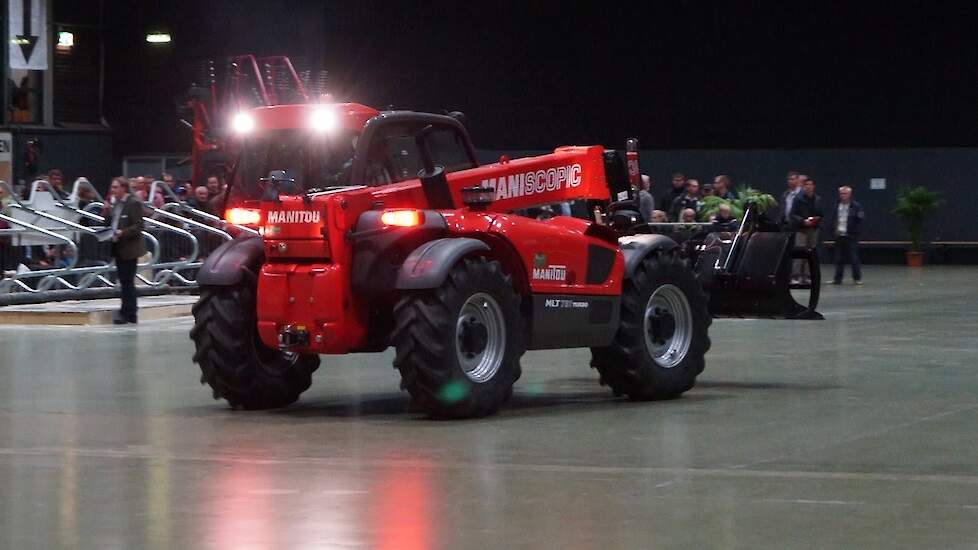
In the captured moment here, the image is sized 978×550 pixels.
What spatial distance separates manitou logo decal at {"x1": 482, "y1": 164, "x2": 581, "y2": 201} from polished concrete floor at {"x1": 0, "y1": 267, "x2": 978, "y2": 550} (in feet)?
5.40

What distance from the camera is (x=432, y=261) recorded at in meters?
13.0

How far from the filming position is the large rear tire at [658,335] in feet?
47.5

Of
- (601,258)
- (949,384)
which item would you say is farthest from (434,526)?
(949,384)

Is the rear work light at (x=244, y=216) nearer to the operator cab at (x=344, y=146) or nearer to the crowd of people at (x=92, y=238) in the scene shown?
the operator cab at (x=344, y=146)

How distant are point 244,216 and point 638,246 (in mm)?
3113

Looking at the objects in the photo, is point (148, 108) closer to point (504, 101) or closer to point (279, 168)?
point (504, 101)

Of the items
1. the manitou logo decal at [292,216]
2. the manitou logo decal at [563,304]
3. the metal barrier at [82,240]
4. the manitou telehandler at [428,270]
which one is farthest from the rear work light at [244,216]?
the metal barrier at [82,240]

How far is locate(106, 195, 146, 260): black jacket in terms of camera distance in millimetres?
23703

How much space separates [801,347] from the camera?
19.6 metres

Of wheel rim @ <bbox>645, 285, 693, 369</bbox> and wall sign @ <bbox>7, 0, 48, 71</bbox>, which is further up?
wall sign @ <bbox>7, 0, 48, 71</bbox>

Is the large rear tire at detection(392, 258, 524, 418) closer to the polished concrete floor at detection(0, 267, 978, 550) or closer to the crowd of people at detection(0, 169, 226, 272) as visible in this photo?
the polished concrete floor at detection(0, 267, 978, 550)

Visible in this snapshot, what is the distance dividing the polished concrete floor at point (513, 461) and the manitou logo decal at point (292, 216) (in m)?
1.44

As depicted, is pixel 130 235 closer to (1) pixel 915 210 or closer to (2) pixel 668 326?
(2) pixel 668 326

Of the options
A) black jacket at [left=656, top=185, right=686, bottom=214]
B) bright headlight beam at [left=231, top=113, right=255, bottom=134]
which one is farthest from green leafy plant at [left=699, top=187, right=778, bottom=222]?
bright headlight beam at [left=231, top=113, right=255, bottom=134]
